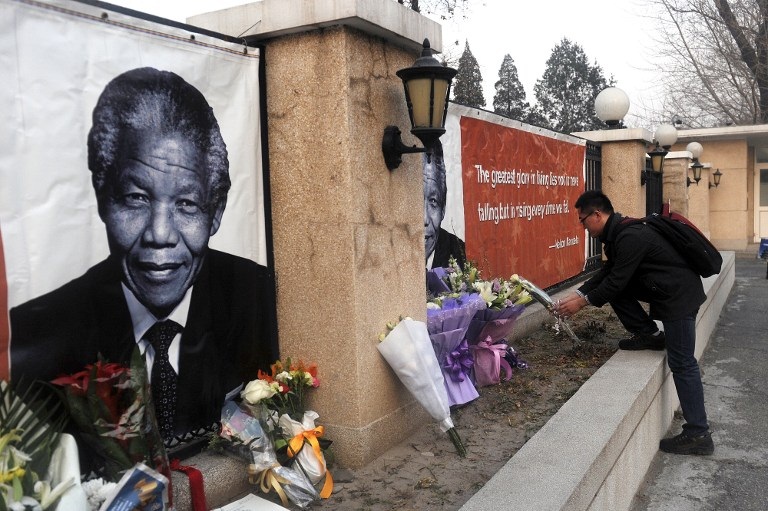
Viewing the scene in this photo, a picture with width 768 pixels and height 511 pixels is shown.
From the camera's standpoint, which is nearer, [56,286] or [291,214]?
[56,286]

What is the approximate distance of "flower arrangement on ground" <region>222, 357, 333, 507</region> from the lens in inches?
118

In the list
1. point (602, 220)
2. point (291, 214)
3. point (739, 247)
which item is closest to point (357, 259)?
point (291, 214)

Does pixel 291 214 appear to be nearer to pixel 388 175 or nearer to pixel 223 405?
pixel 388 175

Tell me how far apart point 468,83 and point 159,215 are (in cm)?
3595

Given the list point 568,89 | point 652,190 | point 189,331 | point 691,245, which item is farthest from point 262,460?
point 568,89

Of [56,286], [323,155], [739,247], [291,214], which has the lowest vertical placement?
[739,247]

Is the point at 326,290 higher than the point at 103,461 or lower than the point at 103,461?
higher

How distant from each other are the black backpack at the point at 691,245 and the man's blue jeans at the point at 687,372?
13.1 inches

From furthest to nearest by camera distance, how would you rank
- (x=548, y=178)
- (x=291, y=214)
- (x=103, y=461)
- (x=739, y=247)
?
(x=739, y=247) → (x=548, y=178) → (x=291, y=214) → (x=103, y=461)

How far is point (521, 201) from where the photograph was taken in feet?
23.7

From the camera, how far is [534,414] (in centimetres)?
428

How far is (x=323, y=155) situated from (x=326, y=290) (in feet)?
2.31

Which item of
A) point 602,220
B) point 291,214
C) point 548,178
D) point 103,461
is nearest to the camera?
point 103,461

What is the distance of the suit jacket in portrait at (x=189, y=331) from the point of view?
2500mm
